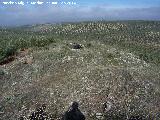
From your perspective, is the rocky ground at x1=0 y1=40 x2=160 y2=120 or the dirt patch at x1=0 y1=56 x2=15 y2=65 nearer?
the rocky ground at x1=0 y1=40 x2=160 y2=120

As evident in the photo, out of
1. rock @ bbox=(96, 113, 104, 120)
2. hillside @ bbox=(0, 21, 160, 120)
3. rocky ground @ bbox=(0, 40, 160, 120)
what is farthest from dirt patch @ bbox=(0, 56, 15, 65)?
rock @ bbox=(96, 113, 104, 120)

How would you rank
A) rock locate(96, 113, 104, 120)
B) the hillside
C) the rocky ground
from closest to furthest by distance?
rock locate(96, 113, 104, 120) → the rocky ground → the hillside

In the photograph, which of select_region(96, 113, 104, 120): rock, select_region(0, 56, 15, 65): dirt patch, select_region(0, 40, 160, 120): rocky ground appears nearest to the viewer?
select_region(96, 113, 104, 120): rock

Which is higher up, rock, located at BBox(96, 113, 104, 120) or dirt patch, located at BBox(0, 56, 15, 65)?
dirt patch, located at BBox(0, 56, 15, 65)

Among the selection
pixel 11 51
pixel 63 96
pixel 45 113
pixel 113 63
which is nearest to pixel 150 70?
pixel 113 63

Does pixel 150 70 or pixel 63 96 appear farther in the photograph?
pixel 150 70

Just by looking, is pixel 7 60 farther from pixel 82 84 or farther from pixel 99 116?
pixel 99 116

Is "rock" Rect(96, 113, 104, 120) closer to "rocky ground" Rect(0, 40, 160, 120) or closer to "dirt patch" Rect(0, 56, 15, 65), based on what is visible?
"rocky ground" Rect(0, 40, 160, 120)

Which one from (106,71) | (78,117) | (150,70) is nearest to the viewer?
(78,117)

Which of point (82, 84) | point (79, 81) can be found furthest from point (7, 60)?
point (82, 84)

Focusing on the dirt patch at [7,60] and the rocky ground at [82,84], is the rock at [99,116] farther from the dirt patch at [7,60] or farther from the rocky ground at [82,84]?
the dirt patch at [7,60]

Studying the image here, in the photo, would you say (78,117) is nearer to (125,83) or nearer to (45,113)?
(45,113)
